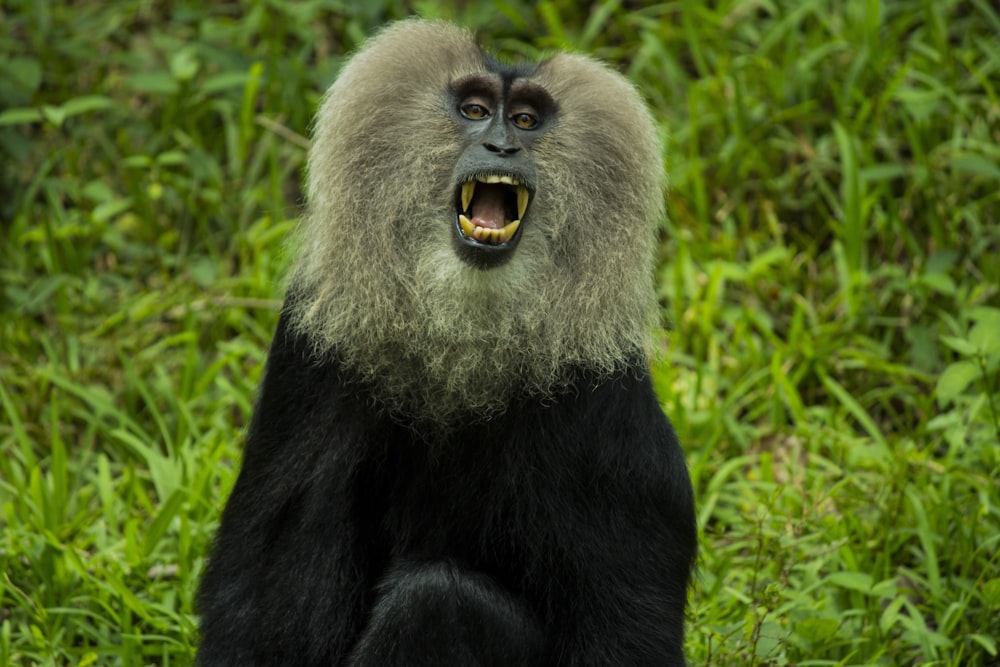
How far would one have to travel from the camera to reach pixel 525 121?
11.2 feet

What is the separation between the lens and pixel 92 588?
14.0 feet

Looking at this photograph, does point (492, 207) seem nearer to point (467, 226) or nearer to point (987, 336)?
point (467, 226)

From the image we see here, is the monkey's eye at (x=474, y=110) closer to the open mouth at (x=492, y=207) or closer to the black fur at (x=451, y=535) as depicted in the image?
the open mouth at (x=492, y=207)

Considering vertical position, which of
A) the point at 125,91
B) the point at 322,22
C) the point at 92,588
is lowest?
the point at 92,588

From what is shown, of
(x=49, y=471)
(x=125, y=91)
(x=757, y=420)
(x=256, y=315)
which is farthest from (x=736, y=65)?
(x=49, y=471)

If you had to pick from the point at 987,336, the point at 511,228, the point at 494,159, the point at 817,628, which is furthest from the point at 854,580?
the point at 494,159

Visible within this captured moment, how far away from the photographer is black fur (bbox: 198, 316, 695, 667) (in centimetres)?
331

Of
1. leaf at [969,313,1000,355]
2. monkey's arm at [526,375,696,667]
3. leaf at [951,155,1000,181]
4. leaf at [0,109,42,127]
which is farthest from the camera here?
leaf at [0,109,42,127]

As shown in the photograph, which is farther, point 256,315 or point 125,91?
point 125,91

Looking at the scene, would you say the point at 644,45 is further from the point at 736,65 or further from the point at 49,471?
the point at 49,471

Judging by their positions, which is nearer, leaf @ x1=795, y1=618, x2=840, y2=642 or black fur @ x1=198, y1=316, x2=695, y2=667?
black fur @ x1=198, y1=316, x2=695, y2=667

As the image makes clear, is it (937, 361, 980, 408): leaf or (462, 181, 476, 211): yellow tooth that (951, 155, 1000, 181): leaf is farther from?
(462, 181, 476, 211): yellow tooth

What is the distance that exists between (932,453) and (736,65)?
6.95 feet

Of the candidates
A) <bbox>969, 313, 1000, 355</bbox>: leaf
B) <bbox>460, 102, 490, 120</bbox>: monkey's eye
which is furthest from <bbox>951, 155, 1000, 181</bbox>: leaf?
<bbox>460, 102, 490, 120</bbox>: monkey's eye
